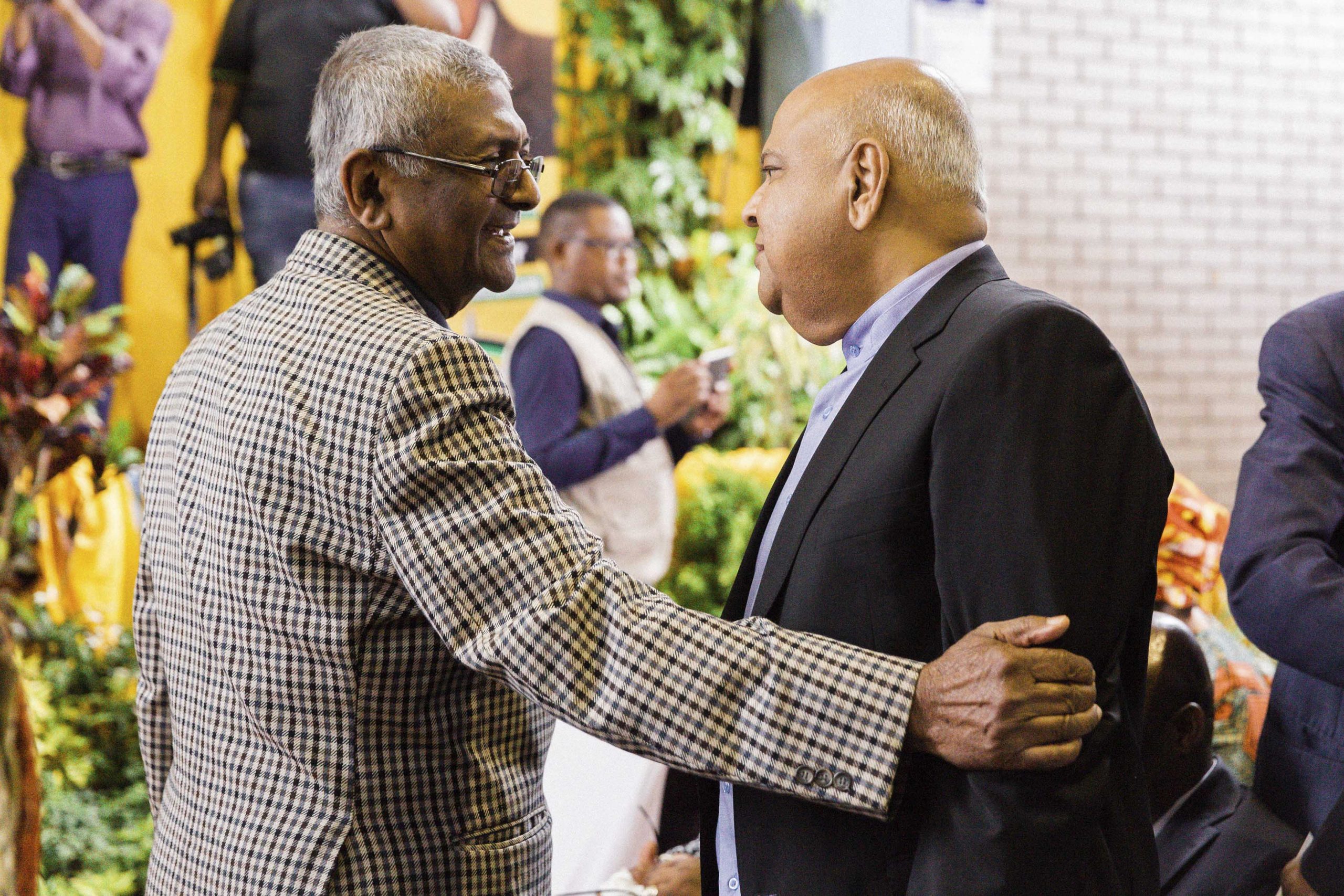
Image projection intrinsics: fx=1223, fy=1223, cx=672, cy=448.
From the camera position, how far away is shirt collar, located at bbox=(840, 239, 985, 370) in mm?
1440

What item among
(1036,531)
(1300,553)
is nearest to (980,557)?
(1036,531)

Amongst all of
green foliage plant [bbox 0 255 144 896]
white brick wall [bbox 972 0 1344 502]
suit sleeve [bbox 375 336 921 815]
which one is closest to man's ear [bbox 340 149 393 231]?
suit sleeve [bbox 375 336 921 815]

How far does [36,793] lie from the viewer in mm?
1319

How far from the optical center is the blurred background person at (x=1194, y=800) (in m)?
1.92

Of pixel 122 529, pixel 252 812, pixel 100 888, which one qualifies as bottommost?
pixel 100 888

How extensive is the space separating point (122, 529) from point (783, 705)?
371 centimetres

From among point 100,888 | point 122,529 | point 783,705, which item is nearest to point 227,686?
point 783,705

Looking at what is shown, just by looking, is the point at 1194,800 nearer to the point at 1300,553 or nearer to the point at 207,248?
the point at 1300,553

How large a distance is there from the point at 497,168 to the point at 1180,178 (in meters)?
6.03

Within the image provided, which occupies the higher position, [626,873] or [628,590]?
[628,590]

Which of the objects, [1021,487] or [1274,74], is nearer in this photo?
[1021,487]

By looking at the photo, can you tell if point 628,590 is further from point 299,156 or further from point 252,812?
point 299,156

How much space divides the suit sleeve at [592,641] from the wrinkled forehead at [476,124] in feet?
1.07

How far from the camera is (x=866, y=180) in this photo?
1425 mm
